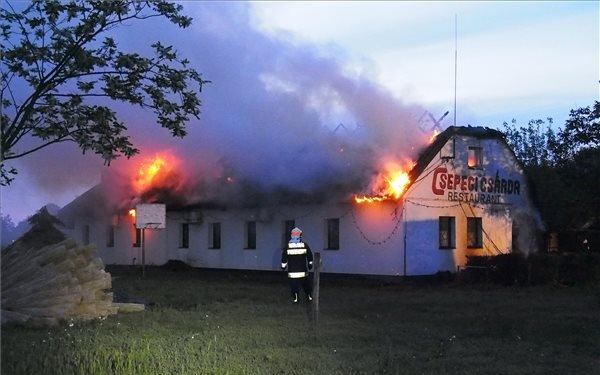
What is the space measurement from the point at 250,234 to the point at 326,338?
16747mm

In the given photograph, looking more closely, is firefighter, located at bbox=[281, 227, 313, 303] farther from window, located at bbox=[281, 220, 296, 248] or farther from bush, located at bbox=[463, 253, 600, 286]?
window, located at bbox=[281, 220, 296, 248]

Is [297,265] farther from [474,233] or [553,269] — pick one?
[474,233]

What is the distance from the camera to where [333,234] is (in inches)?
912

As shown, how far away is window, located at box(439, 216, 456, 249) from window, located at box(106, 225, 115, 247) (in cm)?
1772

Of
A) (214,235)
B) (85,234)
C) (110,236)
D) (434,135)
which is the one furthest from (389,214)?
(85,234)

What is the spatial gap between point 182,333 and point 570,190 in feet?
44.4

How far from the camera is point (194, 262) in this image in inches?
1103

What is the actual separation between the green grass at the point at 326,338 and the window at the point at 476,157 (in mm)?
7976

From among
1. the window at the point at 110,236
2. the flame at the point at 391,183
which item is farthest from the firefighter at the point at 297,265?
the window at the point at 110,236

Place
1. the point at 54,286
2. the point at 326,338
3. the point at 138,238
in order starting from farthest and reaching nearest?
the point at 138,238, the point at 54,286, the point at 326,338

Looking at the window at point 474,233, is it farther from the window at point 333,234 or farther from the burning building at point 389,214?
the window at point 333,234

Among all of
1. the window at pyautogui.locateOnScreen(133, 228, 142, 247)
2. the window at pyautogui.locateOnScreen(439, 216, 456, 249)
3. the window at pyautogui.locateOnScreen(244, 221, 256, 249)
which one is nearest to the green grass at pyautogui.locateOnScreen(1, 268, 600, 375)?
the window at pyautogui.locateOnScreen(439, 216, 456, 249)

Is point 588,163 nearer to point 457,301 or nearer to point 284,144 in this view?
point 457,301

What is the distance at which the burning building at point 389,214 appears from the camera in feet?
68.6
